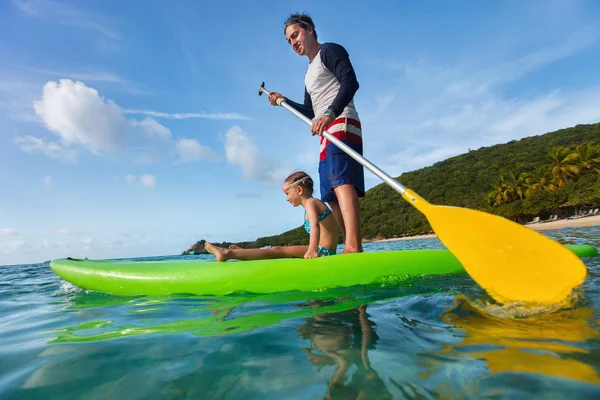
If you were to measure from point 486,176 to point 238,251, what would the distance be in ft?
140

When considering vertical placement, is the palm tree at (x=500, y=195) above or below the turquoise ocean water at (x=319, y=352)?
above

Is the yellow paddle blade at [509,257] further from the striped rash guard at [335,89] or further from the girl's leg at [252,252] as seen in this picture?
the girl's leg at [252,252]

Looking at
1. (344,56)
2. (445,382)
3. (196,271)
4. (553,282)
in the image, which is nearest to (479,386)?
(445,382)

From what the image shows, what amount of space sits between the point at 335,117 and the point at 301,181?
935 millimetres

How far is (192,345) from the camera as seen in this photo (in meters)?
1.48

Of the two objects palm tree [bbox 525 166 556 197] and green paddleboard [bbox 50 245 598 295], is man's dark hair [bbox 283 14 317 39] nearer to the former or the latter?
green paddleboard [bbox 50 245 598 295]

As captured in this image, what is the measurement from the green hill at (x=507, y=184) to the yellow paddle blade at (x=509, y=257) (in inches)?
1028

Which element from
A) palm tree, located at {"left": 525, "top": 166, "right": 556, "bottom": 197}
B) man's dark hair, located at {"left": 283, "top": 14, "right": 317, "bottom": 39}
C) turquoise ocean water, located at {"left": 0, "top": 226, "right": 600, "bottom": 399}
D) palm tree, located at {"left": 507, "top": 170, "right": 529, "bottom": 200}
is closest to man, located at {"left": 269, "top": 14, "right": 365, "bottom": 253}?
man's dark hair, located at {"left": 283, "top": 14, "right": 317, "bottom": 39}

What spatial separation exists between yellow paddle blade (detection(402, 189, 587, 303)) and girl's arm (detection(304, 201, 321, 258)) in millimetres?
1351

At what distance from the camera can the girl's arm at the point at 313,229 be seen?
3285 mm

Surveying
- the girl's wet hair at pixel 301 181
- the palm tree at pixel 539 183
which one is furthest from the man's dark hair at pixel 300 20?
the palm tree at pixel 539 183

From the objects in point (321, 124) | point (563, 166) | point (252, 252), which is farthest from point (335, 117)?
point (563, 166)

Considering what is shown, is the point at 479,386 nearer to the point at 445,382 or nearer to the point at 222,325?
the point at 445,382

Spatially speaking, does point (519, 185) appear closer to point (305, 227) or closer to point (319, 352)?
point (305, 227)
